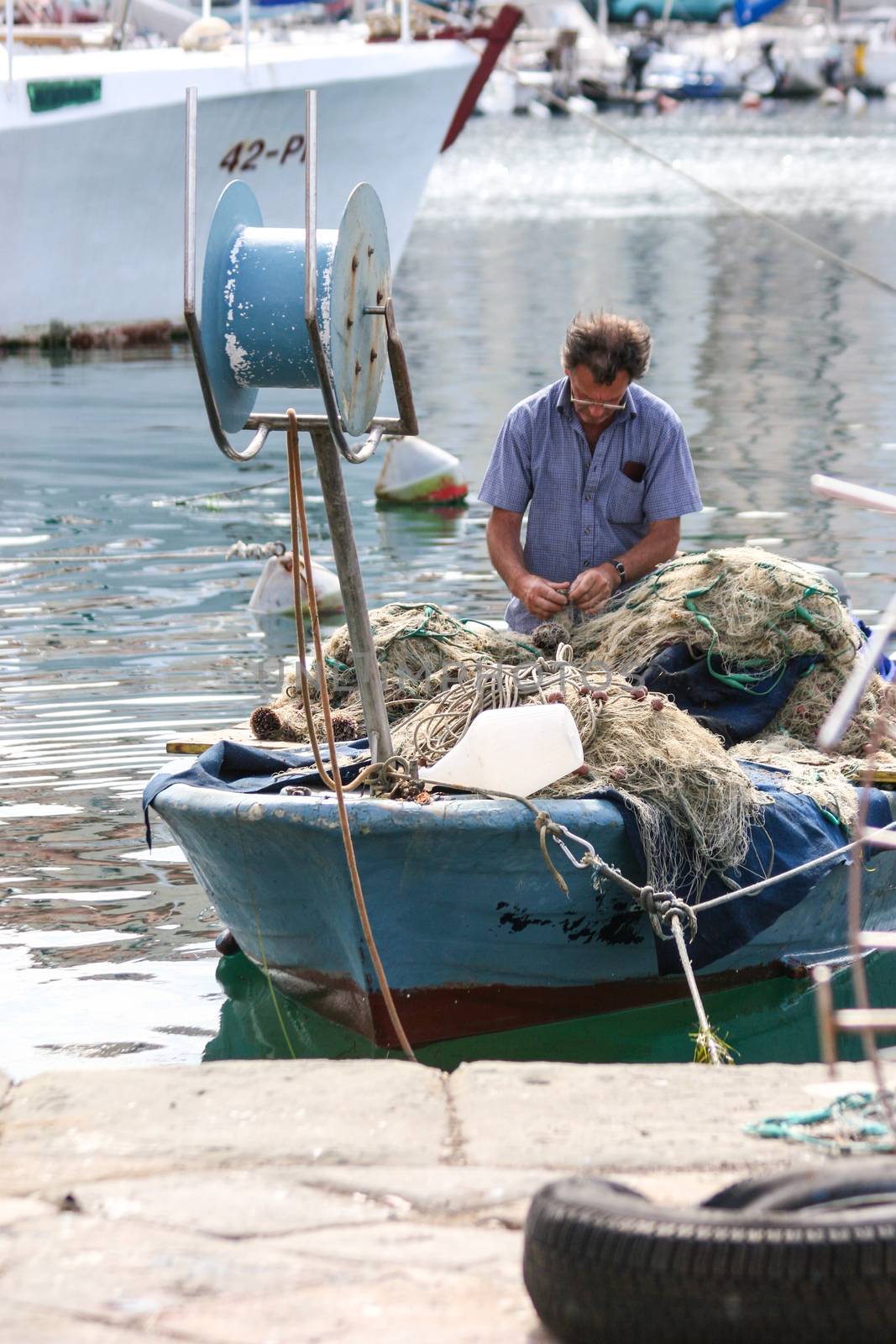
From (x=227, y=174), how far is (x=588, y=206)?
20512 millimetres

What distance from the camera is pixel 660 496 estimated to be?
6262 millimetres

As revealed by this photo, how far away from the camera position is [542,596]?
623cm

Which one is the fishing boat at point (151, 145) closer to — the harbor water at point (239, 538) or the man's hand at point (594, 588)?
the harbor water at point (239, 538)

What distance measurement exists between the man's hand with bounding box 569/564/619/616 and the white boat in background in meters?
15.3

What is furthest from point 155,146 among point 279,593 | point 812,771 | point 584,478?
point 812,771

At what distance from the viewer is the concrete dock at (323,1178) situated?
293 cm

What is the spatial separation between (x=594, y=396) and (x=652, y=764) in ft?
5.09

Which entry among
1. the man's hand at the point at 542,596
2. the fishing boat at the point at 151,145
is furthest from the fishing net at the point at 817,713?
the fishing boat at the point at 151,145

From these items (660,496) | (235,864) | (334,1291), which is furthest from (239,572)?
(334,1291)

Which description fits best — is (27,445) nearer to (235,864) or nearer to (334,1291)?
(235,864)

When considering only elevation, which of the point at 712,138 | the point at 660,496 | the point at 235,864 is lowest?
the point at 712,138

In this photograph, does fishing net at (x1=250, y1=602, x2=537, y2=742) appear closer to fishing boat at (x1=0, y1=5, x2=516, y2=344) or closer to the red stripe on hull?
the red stripe on hull

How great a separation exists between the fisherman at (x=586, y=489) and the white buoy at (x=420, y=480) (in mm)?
7038

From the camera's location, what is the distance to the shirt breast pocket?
20.7ft
